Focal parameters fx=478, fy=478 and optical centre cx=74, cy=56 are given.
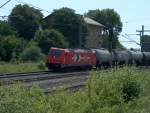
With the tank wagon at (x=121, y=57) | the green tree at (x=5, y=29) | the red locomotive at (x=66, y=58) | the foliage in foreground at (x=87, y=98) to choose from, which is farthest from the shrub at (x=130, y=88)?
the green tree at (x=5, y=29)

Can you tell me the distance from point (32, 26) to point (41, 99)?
242 ft

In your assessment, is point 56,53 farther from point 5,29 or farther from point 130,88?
point 5,29

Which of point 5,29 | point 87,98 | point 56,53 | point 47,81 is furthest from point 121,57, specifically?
point 87,98

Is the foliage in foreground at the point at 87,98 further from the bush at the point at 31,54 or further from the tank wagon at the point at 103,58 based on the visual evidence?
the bush at the point at 31,54

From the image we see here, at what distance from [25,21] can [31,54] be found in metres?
18.6

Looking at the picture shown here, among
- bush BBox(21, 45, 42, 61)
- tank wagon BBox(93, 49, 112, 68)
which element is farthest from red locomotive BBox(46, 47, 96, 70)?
bush BBox(21, 45, 42, 61)

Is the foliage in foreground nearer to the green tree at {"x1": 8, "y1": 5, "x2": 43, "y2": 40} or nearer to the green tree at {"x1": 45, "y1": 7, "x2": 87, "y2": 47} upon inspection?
the green tree at {"x1": 45, "y1": 7, "x2": 87, "y2": 47}

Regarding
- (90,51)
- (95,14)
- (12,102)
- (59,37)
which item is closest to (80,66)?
(90,51)

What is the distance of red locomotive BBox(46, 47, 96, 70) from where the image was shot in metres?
44.9

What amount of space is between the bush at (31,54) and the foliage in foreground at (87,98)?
46.8 meters

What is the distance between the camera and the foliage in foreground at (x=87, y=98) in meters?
9.86

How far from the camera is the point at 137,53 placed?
67.5m

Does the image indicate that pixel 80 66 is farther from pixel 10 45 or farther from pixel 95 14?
pixel 95 14

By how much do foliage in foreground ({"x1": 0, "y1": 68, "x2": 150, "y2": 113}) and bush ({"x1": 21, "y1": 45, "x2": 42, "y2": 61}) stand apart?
4679cm
